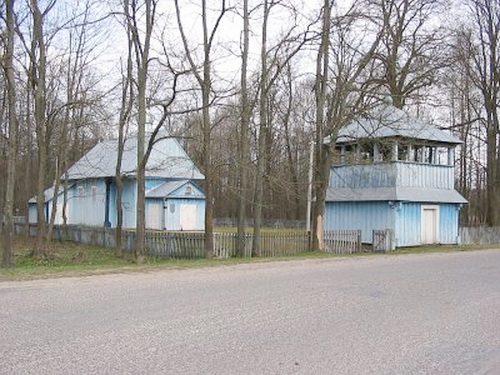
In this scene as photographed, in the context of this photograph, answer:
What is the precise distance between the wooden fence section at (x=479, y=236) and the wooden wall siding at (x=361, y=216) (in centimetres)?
663

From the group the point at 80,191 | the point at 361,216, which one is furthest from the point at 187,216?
the point at 361,216

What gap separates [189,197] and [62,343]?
32761mm

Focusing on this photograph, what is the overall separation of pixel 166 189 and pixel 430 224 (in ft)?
57.4

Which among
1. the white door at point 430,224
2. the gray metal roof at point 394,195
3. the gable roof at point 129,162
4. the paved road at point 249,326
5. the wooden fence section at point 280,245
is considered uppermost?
the gable roof at point 129,162

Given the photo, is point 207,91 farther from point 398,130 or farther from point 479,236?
point 479,236

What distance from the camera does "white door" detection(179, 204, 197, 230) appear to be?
130ft

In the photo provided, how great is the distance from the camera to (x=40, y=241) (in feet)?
81.0

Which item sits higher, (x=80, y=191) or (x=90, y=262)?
(x=80, y=191)

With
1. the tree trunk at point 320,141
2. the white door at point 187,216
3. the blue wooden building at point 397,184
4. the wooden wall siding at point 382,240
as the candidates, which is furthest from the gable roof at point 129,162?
the wooden wall siding at point 382,240

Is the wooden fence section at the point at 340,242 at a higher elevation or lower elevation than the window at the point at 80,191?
lower

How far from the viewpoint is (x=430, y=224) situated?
96.7 ft

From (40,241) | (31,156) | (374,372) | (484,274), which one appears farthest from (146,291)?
(31,156)

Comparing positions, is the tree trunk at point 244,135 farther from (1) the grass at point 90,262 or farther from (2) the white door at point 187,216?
(2) the white door at point 187,216

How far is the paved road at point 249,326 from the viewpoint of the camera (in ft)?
21.0
